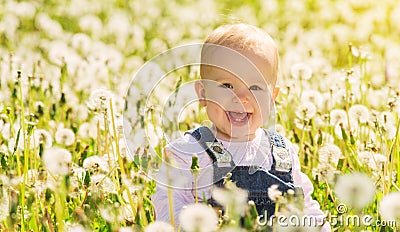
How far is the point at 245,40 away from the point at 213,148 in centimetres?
27

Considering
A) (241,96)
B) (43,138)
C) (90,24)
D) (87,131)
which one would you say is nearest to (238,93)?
(241,96)

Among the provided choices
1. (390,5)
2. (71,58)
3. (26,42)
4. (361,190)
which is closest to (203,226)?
(361,190)

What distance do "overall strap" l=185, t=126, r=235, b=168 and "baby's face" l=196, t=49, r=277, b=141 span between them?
0.03 metres

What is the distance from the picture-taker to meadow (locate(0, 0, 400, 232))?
1685mm

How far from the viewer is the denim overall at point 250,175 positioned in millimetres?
1846

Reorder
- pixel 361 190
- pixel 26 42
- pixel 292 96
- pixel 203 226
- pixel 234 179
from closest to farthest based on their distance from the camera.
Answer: pixel 203 226 → pixel 361 190 → pixel 234 179 → pixel 292 96 → pixel 26 42

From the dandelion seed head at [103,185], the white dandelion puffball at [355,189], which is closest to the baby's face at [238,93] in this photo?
the dandelion seed head at [103,185]

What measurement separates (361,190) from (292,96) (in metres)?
1.68

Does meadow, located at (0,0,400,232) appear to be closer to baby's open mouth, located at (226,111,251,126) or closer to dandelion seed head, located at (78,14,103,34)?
dandelion seed head, located at (78,14,103,34)

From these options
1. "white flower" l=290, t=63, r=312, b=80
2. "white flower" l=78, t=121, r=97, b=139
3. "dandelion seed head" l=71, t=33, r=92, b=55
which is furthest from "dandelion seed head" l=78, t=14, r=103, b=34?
"white flower" l=290, t=63, r=312, b=80

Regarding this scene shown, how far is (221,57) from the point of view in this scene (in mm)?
1874

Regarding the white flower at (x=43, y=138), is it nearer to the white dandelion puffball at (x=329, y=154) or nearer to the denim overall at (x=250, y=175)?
the denim overall at (x=250, y=175)

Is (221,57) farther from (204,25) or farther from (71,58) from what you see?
(204,25)

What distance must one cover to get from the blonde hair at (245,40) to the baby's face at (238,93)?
2 cm
